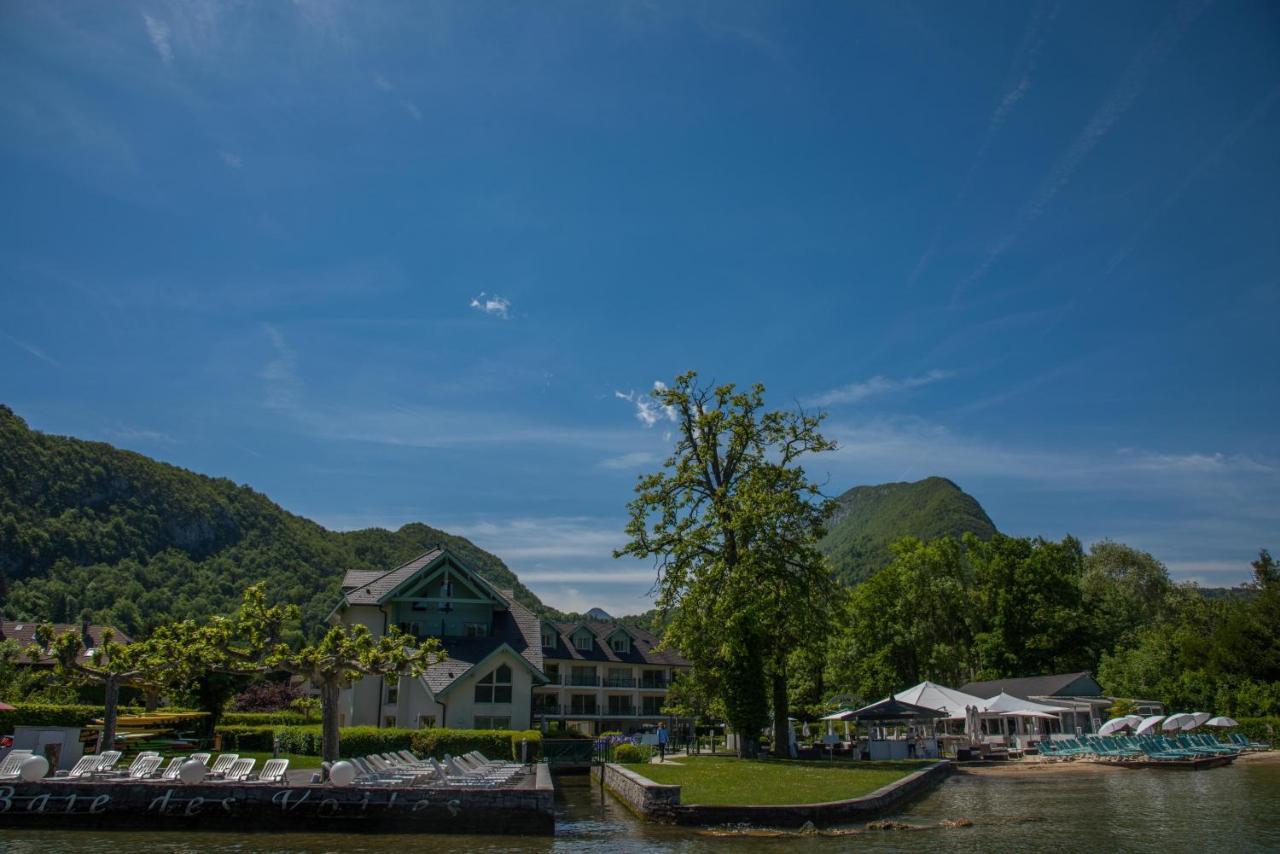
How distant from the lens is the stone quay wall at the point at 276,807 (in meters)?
17.7

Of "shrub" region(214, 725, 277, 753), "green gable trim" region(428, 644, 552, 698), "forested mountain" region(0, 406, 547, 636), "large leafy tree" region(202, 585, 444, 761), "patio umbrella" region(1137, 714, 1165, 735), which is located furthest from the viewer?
"forested mountain" region(0, 406, 547, 636)

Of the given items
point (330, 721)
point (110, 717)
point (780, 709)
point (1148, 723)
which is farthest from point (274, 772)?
point (1148, 723)

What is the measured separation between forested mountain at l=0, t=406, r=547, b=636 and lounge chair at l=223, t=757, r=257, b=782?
8717 centimetres

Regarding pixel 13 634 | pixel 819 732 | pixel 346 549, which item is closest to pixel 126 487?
pixel 346 549

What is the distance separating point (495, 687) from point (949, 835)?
29.4 m

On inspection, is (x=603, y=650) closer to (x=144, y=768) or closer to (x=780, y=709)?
(x=780, y=709)

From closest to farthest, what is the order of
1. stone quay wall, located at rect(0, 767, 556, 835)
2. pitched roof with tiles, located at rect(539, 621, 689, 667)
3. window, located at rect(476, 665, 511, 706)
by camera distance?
1. stone quay wall, located at rect(0, 767, 556, 835)
2. window, located at rect(476, 665, 511, 706)
3. pitched roof with tiles, located at rect(539, 621, 689, 667)

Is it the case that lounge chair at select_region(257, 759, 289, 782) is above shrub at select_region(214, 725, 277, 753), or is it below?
above

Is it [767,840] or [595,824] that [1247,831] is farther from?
[595,824]

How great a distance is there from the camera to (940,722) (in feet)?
172

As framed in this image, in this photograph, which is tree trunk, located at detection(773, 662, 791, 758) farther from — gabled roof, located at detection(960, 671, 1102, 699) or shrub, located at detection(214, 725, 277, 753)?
gabled roof, located at detection(960, 671, 1102, 699)

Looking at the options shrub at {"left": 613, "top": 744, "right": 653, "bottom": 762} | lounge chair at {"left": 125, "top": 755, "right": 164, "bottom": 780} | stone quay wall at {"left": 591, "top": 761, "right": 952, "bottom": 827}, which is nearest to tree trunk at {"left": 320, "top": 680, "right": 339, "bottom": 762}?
lounge chair at {"left": 125, "top": 755, "right": 164, "bottom": 780}

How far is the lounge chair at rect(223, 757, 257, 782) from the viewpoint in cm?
1873

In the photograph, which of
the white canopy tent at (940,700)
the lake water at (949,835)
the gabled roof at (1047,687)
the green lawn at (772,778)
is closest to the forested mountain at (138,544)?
the gabled roof at (1047,687)
